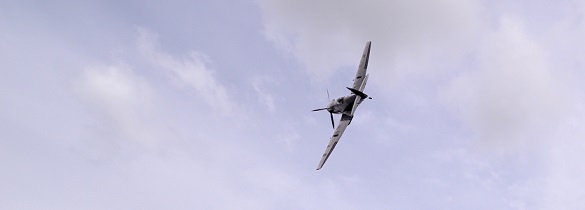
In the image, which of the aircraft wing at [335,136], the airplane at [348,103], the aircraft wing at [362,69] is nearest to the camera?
the aircraft wing at [335,136]

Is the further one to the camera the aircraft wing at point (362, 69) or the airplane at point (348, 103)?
the aircraft wing at point (362, 69)

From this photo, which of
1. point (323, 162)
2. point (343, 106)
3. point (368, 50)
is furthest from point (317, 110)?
point (368, 50)

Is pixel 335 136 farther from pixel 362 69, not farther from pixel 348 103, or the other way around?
pixel 362 69

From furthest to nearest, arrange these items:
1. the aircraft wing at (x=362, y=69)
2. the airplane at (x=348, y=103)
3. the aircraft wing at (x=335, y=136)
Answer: the aircraft wing at (x=362, y=69)
the airplane at (x=348, y=103)
the aircraft wing at (x=335, y=136)

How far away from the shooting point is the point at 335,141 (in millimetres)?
84125

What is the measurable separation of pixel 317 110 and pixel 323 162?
1447 cm

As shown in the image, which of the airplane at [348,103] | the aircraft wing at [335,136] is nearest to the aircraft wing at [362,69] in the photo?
the airplane at [348,103]

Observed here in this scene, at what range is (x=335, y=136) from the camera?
85.4 metres

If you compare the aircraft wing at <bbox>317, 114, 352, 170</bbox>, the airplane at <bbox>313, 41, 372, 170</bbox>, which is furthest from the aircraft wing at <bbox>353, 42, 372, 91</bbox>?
the aircraft wing at <bbox>317, 114, 352, 170</bbox>

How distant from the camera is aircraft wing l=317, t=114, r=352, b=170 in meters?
80.3

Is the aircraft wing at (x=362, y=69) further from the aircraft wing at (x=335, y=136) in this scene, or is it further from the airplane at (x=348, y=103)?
the aircraft wing at (x=335, y=136)

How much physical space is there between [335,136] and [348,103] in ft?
28.8

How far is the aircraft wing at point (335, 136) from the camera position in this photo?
8028 centimetres

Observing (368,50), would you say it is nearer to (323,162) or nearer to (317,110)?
(317,110)
